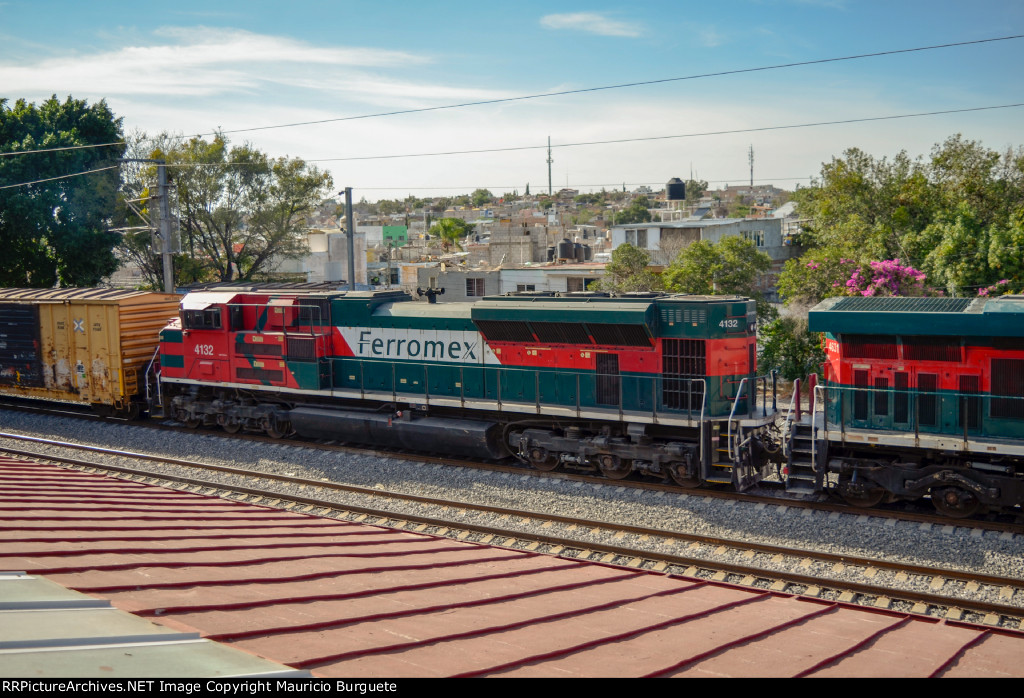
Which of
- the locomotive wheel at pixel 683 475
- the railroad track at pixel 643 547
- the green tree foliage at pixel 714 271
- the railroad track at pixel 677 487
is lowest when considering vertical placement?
the railroad track at pixel 643 547

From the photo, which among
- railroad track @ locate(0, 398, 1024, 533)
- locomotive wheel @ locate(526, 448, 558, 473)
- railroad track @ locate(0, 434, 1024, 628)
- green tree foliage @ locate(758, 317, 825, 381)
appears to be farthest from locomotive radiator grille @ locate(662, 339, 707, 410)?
green tree foliage @ locate(758, 317, 825, 381)

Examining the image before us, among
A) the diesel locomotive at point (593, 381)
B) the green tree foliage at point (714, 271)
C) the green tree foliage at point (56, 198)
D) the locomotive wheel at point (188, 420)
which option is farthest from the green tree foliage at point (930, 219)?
the green tree foliage at point (56, 198)

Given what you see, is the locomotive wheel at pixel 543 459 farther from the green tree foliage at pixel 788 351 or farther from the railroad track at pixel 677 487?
the green tree foliage at pixel 788 351

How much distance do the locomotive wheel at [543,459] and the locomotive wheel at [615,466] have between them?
42.9 inches

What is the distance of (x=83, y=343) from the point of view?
22.3 meters

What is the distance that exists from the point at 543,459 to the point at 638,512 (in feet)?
9.24

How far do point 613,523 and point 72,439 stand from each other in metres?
14.5

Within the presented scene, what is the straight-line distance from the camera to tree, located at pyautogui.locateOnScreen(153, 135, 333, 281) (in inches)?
1539

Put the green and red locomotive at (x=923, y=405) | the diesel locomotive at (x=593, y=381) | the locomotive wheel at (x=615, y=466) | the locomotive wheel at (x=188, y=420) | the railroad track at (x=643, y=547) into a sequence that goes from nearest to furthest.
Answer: the railroad track at (x=643, y=547) < the green and red locomotive at (x=923, y=405) < the diesel locomotive at (x=593, y=381) < the locomotive wheel at (x=615, y=466) < the locomotive wheel at (x=188, y=420)

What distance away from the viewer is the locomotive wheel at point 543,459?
16.0 metres

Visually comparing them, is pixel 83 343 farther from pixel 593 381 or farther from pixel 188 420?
pixel 593 381

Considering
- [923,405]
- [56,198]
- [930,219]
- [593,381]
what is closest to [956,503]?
[923,405]

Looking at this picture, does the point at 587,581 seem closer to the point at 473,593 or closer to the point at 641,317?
the point at 473,593
